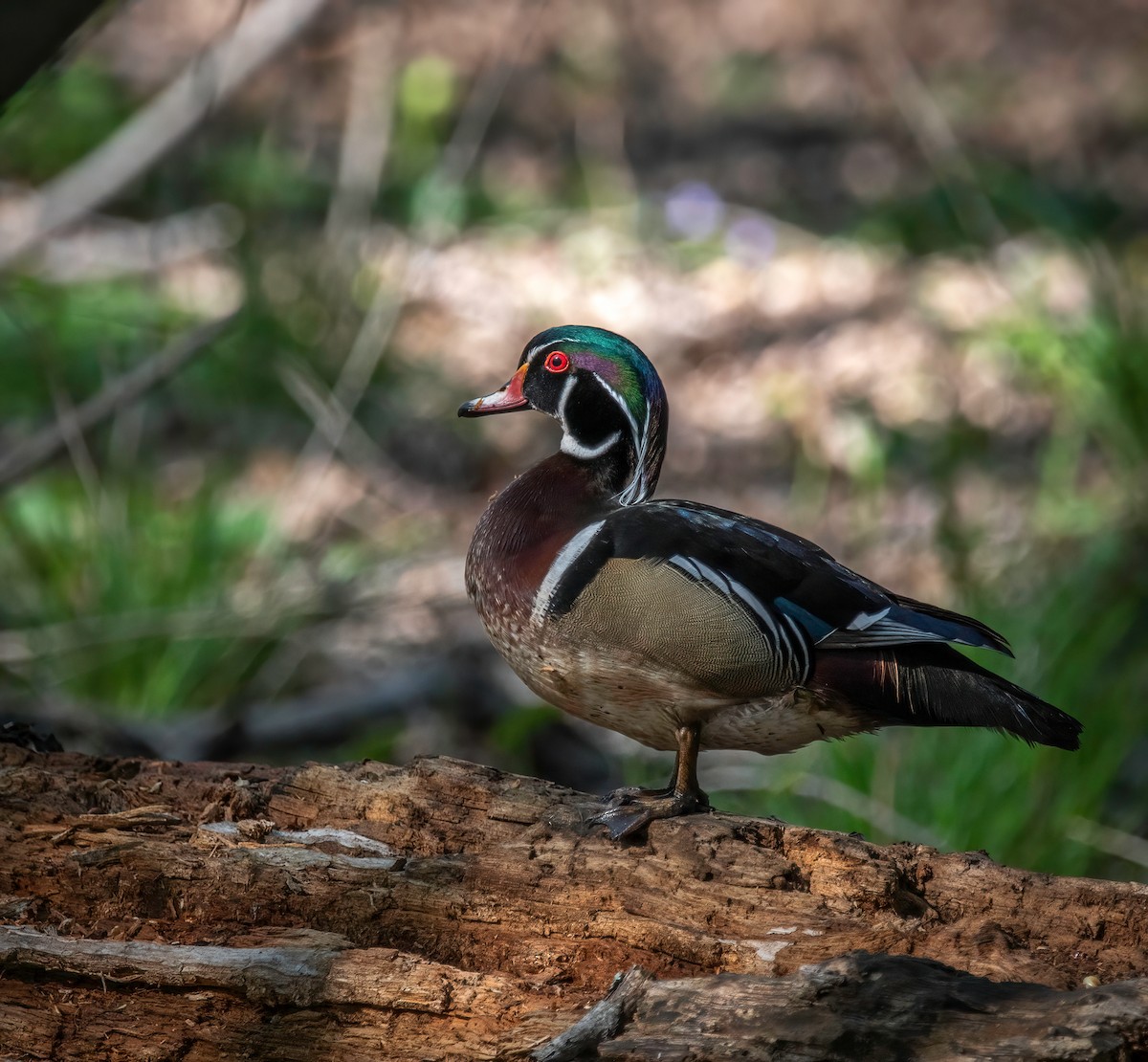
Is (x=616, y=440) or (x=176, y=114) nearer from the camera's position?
(x=616, y=440)

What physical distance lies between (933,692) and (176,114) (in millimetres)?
2834

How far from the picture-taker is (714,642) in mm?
2334

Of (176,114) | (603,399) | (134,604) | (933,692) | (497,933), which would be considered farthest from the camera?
(134,604)

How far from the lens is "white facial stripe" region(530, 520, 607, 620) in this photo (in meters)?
2.44

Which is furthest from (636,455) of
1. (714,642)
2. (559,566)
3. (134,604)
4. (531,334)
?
(531,334)

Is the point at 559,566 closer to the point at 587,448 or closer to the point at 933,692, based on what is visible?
the point at 587,448

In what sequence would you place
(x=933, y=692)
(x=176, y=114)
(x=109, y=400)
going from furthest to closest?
(x=176, y=114) → (x=109, y=400) → (x=933, y=692)

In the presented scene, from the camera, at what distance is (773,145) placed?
917cm

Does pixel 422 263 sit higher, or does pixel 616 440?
pixel 422 263

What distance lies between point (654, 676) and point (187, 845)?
0.80 m

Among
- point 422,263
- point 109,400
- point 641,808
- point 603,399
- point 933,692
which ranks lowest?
point 641,808

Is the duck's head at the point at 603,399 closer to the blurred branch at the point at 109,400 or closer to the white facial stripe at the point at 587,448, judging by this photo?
the white facial stripe at the point at 587,448

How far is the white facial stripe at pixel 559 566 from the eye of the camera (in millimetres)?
2441

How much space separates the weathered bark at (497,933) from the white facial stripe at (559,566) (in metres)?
0.31
